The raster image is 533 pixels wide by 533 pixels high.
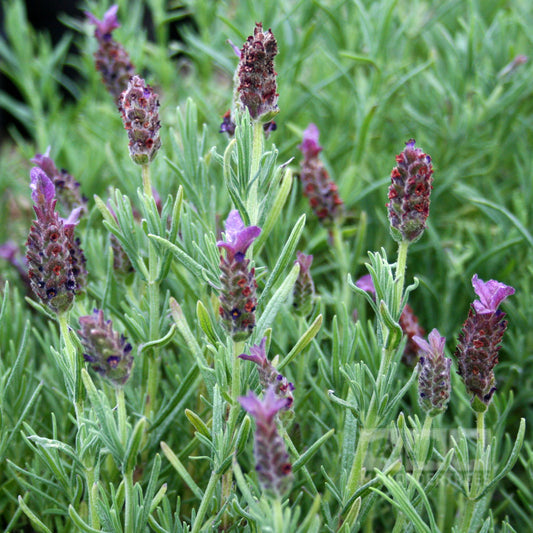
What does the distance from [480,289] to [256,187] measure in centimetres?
41

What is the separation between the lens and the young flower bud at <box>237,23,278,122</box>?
42.4 inches

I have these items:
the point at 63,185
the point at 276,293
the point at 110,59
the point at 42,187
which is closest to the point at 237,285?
the point at 276,293

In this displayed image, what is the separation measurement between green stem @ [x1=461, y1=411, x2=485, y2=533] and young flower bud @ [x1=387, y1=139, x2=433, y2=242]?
1.08ft

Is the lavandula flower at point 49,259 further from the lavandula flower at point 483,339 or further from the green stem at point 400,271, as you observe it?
the lavandula flower at point 483,339

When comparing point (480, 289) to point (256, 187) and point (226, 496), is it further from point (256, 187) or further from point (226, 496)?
point (226, 496)

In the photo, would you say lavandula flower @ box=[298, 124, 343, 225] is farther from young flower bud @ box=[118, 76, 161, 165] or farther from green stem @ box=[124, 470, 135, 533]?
green stem @ box=[124, 470, 135, 533]

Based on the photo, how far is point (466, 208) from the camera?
2082mm

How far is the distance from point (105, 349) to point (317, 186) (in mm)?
768

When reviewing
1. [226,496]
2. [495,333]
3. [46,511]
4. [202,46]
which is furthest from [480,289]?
[202,46]

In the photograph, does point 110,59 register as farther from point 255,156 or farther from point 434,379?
point 434,379

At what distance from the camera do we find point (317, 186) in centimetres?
160

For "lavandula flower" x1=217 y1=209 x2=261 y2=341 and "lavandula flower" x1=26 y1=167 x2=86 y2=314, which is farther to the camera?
"lavandula flower" x1=26 y1=167 x2=86 y2=314

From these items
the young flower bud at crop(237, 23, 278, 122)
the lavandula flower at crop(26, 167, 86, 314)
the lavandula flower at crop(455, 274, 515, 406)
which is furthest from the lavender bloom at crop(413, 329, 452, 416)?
the lavandula flower at crop(26, 167, 86, 314)

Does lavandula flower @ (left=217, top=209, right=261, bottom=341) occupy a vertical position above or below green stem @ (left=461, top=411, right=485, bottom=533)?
above
